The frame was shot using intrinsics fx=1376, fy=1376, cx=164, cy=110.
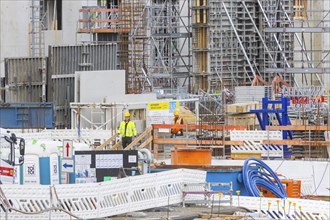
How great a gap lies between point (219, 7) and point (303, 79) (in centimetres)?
473

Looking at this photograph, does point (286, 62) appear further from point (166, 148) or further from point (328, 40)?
point (166, 148)

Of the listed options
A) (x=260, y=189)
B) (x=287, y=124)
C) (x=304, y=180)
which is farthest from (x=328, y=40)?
(x=260, y=189)

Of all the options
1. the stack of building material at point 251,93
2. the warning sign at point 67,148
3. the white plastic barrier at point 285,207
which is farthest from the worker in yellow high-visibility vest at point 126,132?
the stack of building material at point 251,93

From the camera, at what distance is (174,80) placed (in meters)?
60.2

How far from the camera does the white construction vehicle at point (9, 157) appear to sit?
22.7m

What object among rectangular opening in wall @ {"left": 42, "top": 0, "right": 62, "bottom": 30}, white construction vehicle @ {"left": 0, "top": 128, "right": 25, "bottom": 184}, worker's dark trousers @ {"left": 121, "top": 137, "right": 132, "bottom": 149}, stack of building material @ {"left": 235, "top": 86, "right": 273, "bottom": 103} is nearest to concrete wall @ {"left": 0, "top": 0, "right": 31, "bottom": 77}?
rectangular opening in wall @ {"left": 42, "top": 0, "right": 62, "bottom": 30}

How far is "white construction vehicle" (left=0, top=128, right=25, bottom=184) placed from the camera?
2273 cm

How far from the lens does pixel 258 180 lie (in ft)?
90.0

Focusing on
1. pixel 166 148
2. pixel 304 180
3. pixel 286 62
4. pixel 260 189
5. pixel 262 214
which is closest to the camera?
pixel 262 214

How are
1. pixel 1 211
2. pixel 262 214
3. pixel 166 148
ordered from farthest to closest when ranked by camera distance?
pixel 166 148, pixel 262 214, pixel 1 211

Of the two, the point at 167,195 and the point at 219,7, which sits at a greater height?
the point at 219,7

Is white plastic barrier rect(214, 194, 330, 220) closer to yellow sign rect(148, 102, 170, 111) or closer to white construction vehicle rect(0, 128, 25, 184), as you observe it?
white construction vehicle rect(0, 128, 25, 184)

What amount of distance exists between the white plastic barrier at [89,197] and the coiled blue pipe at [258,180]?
4092mm

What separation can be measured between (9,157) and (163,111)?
20145 millimetres
